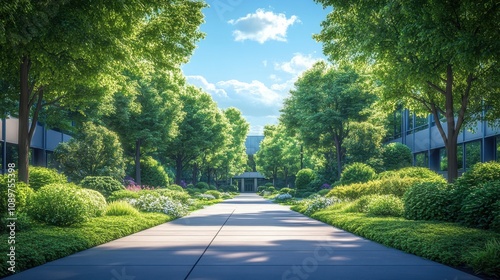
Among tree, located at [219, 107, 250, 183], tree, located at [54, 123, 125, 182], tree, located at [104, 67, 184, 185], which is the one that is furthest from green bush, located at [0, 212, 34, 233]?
tree, located at [219, 107, 250, 183]

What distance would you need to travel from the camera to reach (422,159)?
1587 inches

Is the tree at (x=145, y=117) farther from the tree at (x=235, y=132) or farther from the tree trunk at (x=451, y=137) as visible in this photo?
the tree at (x=235, y=132)

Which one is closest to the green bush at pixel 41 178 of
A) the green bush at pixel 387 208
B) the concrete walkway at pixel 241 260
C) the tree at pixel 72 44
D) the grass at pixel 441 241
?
the tree at pixel 72 44

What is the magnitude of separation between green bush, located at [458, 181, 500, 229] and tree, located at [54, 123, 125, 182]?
2067cm

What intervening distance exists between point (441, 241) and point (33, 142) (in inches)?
1091

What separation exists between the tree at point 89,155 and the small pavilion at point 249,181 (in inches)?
2917

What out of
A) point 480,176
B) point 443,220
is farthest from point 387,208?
point 480,176

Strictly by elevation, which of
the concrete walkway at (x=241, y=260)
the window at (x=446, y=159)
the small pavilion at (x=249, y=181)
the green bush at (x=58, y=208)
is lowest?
the small pavilion at (x=249, y=181)

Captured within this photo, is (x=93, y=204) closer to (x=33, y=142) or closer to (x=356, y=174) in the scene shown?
(x=33, y=142)

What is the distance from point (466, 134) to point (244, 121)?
52.6m

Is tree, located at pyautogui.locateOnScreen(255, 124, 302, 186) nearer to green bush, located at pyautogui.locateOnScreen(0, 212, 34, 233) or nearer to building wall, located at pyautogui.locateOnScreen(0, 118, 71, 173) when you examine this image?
building wall, located at pyautogui.locateOnScreen(0, 118, 71, 173)

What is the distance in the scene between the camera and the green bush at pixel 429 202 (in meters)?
13.5

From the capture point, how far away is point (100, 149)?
27797 mm

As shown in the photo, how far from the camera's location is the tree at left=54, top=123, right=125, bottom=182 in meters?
27.2
